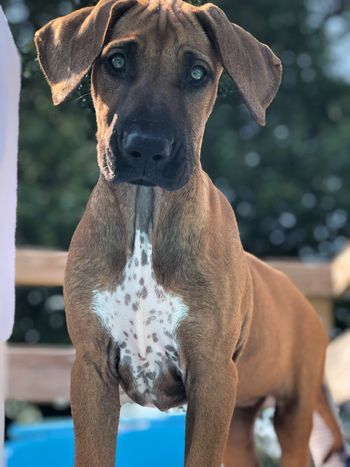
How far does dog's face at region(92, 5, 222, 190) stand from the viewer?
65.0 inches

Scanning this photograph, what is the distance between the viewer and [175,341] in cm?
183

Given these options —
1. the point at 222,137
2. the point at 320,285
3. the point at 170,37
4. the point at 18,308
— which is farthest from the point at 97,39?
the point at 18,308

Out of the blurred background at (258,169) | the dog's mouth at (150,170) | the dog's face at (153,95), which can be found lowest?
the blurred background at (258,169)

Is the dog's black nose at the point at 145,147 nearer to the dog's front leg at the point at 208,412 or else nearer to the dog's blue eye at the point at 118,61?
Result: the dog's blue eye at the point at 118,61

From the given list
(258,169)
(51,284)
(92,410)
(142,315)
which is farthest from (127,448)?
(258,169)

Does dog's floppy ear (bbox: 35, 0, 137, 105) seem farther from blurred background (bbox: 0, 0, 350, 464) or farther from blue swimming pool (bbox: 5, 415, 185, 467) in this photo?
blurred background (bbox: 0, 0, 350, 464)

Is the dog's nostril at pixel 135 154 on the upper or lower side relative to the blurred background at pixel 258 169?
upper

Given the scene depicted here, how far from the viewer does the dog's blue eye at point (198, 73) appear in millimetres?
1808

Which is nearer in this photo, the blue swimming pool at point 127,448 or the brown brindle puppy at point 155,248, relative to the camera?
the brown brindle puppy at point 155,248

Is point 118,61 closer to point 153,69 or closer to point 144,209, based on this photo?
point 153,69

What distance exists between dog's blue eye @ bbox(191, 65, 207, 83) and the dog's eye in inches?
5.5

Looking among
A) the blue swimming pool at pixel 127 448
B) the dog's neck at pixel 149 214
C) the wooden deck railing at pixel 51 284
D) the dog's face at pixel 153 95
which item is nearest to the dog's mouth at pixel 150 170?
the dog's face at pixel 153 95

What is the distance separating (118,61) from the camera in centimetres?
180

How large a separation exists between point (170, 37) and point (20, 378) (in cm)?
285
